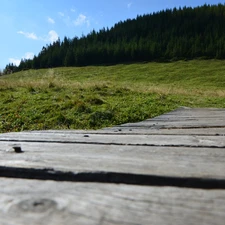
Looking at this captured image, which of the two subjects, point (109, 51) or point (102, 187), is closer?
point (102, 187)

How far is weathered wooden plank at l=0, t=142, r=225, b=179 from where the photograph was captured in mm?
1001

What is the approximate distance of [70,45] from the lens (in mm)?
104875

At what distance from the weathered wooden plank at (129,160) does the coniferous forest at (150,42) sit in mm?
76345

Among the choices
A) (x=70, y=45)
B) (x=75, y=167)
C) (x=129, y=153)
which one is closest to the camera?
(x=75, y=167)

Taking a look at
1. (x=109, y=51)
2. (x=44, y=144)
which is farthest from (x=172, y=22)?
(x=44, y=144)

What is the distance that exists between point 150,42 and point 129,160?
90778mm

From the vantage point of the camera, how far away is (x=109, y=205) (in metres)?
0.76

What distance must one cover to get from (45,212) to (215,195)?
448 mm

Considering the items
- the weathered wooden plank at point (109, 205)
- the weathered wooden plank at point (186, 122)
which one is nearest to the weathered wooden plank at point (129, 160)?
the weathered wooden plank at point (109, 205)

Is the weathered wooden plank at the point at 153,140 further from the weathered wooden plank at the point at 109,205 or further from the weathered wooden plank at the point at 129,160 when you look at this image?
the weathered wooden plank at the point at 109,205

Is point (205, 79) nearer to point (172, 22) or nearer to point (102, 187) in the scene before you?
point (102, 187)

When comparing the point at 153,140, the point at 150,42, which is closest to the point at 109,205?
the point at 153,140

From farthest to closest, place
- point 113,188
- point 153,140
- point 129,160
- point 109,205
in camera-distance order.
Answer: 1. point 153,140
2. point 129,160
3. point 113,188
4. point 109,205

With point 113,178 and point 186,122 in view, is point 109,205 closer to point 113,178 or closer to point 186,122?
point 113,178
